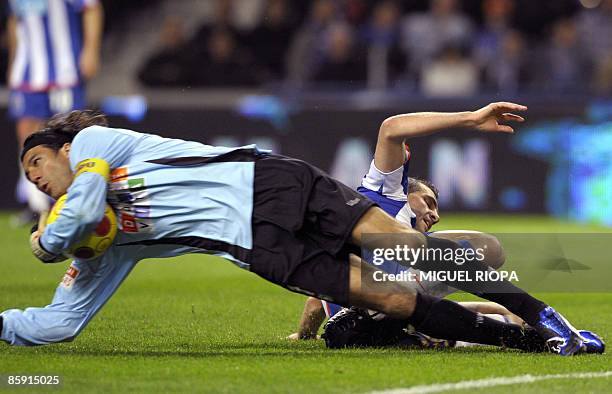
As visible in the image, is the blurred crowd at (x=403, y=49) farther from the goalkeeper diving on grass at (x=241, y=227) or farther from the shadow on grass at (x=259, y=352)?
the goalkeeper diving on grass at (x=241, y=227)

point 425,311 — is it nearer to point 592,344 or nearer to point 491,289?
point 491,289

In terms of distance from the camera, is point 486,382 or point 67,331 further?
point 67,331

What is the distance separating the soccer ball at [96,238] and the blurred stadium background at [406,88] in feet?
30.7

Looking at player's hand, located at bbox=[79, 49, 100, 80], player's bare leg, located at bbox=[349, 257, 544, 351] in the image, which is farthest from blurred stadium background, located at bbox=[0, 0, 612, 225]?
player's bare leg, located at bbox=[349, 257, 544, 351]

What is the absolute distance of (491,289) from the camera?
5.34m

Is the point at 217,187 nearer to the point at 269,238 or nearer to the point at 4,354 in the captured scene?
the point at 269,238

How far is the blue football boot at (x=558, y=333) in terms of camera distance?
5.28 m

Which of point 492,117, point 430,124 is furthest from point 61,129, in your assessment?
point 492,117

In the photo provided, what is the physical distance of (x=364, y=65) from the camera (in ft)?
52.4

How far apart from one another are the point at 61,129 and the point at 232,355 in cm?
128

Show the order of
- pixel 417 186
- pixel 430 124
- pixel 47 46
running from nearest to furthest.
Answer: pixel 430 124, pixel 417 186, pixel 47 46

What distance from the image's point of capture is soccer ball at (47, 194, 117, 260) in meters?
5.20

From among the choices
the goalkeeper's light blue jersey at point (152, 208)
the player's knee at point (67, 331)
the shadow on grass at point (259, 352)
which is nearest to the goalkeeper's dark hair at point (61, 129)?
the goalkeeper's light blue jersey at point (152, 208)

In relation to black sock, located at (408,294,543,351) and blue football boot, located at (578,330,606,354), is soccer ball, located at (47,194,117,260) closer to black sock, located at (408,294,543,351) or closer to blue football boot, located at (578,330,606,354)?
black sock, located at (408,294,543,351)
